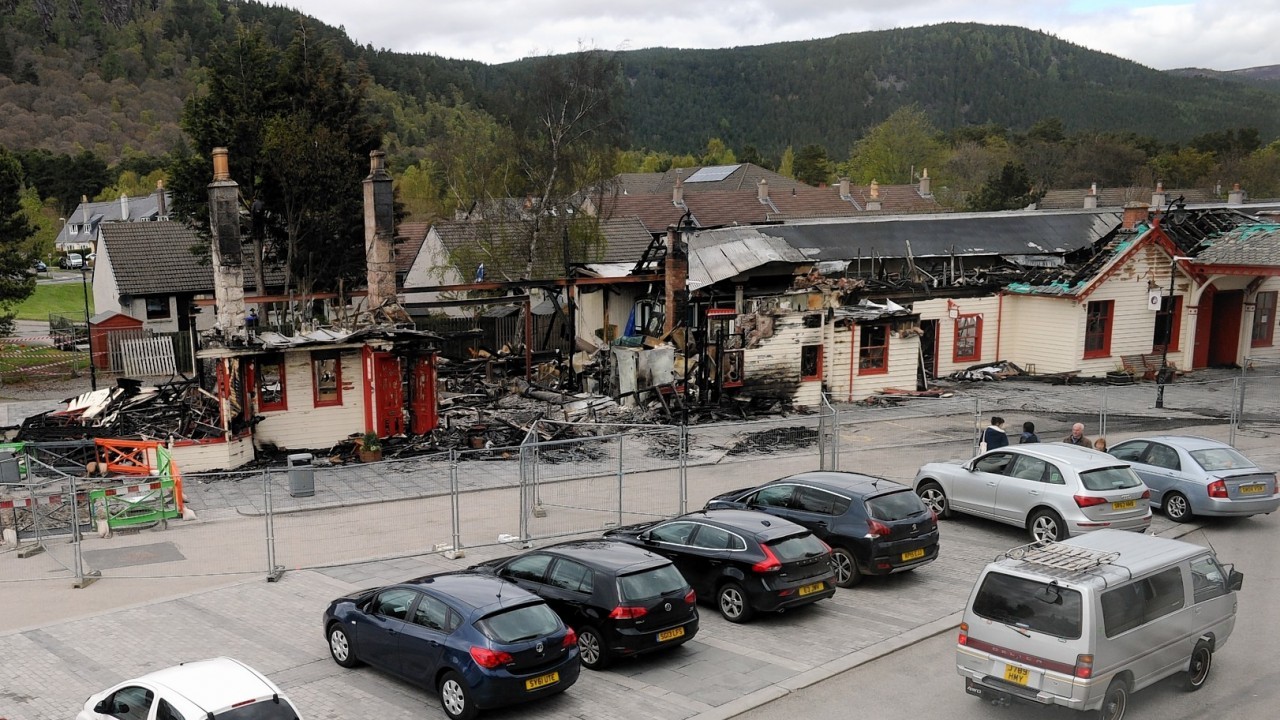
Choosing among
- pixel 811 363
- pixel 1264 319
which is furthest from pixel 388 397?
pixel 1264 319

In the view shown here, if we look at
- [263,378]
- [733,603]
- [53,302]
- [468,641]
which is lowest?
[53,302]

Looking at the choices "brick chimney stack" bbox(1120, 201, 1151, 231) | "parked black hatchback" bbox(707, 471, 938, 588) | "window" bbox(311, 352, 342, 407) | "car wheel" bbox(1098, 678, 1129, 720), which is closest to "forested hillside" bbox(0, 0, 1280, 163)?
"brick chimney stack" bbox(1120, 201, 1151, 231)

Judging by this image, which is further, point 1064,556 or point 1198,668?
point 1198,668

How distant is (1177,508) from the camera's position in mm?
17391

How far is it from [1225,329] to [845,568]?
94.9 ft

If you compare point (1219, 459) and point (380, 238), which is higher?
point (380, 238)

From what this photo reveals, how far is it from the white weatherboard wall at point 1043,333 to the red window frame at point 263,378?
943 inches

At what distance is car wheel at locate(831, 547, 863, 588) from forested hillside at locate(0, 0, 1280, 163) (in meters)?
113

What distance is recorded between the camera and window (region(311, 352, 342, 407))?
79.4ft

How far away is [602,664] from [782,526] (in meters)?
3.14

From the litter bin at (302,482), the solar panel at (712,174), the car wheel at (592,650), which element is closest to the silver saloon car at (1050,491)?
the car wheel at (592,650)

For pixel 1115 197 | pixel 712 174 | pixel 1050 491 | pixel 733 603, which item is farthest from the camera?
pixel 712 174

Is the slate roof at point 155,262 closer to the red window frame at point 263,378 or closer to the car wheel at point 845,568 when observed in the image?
the red window frame at point 263,378

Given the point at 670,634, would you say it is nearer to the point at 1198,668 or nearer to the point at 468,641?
the point at 468,641
